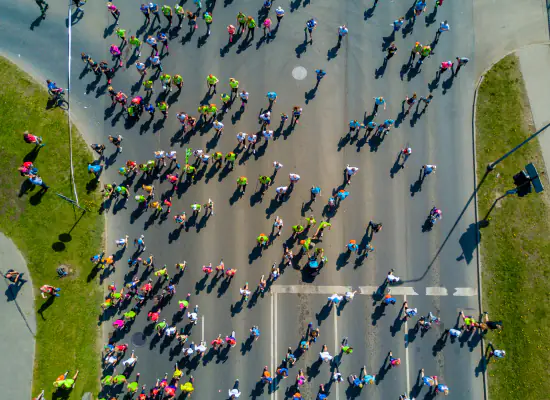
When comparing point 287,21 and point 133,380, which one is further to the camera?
point 287,21

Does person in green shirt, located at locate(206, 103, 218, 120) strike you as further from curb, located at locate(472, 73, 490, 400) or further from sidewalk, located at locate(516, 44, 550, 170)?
sidewalk, located at locate(516, 44, 550, 170)

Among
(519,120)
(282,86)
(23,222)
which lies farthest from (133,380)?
(519,120)

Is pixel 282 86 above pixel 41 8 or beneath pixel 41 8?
beneath

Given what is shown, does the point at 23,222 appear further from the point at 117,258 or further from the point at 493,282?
the point at 493,282

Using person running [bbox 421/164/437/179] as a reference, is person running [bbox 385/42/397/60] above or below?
above

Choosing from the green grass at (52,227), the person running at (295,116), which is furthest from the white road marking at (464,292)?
the green grass at (52,227)

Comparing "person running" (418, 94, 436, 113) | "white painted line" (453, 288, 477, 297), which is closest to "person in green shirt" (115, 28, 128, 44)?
"person running" (418, 94, 436, 113)
